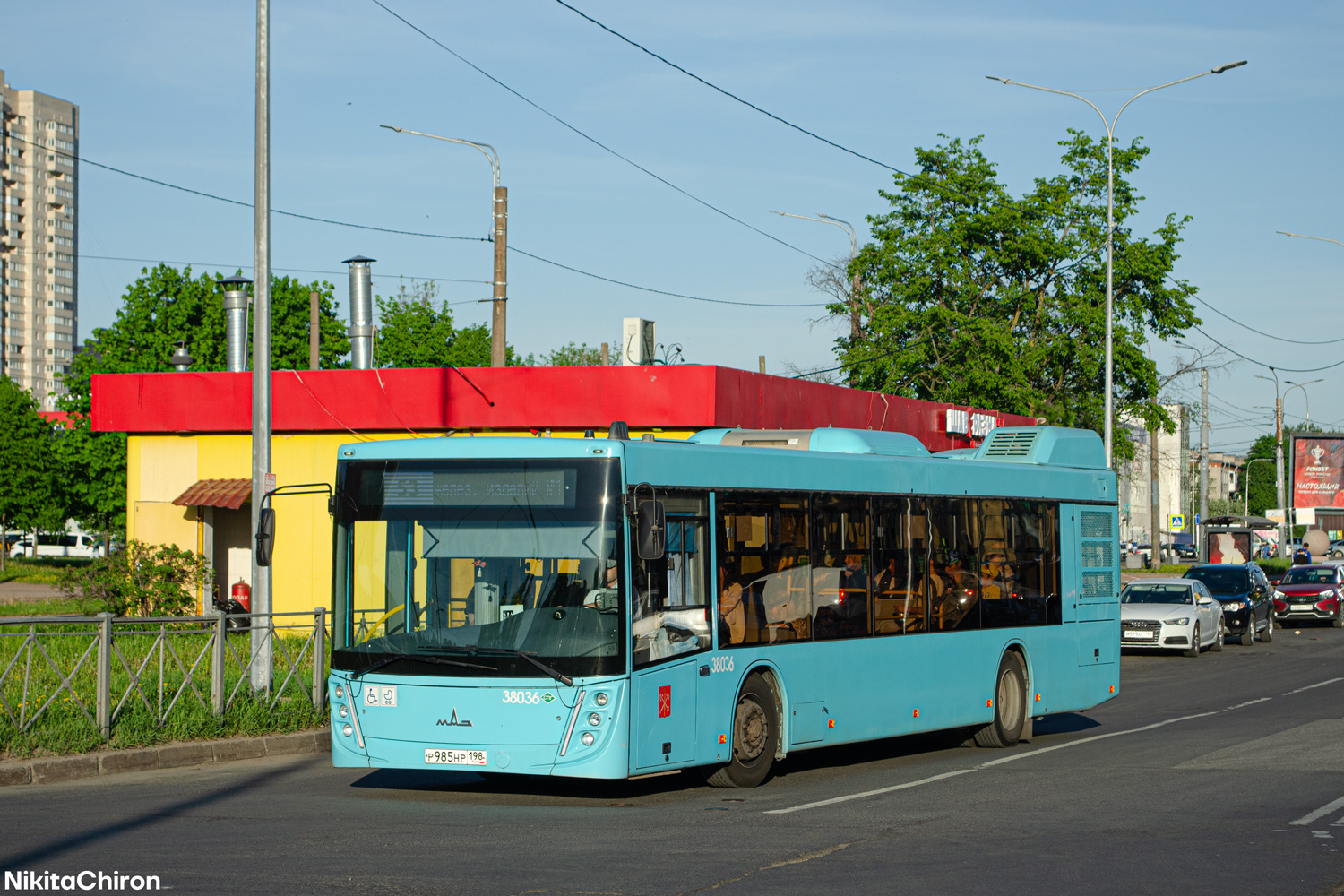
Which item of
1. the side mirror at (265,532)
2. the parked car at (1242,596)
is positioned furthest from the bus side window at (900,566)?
the parked car at (1242,596)

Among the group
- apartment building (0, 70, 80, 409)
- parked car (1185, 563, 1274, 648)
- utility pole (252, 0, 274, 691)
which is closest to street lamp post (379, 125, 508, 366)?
utility pole (252, 0, 274, 691)

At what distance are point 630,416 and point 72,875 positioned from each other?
638 inches

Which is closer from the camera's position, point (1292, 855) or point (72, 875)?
point (72, 875)

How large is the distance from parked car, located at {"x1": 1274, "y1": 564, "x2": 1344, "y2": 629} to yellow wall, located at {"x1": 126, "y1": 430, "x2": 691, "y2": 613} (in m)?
27.4

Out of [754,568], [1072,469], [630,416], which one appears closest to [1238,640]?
[630,416]

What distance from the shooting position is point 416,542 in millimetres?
10250

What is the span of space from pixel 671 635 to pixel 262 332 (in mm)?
6908

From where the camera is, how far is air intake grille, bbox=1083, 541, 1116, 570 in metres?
15.9

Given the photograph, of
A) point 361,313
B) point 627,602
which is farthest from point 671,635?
point 361,313

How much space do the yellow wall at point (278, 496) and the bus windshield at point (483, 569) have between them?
14276mm

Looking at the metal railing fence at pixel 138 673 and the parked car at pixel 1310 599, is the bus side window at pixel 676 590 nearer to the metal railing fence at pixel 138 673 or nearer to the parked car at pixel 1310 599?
the metal railing fence at pixel 138 673

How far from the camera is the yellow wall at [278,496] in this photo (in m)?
25.1

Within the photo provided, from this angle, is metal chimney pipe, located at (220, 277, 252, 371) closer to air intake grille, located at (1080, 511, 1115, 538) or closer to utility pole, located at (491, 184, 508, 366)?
utility pole, located at (491, 184, 508, 366)

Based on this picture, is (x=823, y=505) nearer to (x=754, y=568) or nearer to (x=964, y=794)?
(x=754, y=568)
